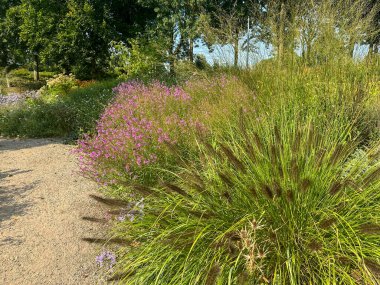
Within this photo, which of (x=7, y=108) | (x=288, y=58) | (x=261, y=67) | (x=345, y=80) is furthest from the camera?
(x=7, y=108)

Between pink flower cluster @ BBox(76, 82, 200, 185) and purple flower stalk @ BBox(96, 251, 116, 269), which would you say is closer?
purple flower stalk @ BBox(96, 251, 116, 269)

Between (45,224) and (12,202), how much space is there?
2.78 feet

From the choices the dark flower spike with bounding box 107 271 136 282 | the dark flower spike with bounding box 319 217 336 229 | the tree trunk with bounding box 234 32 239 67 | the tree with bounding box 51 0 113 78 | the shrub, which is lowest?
the dark flower spike with bounding box 107 271 136 282

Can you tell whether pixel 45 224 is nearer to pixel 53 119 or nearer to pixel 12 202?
pixel 12 202

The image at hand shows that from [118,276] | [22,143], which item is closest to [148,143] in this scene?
[118,276]

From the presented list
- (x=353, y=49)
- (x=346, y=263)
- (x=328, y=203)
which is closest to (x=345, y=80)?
(x=353, y=49)

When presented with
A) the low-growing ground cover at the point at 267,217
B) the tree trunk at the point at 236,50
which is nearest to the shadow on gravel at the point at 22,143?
the tree trunk at the point at 236,50

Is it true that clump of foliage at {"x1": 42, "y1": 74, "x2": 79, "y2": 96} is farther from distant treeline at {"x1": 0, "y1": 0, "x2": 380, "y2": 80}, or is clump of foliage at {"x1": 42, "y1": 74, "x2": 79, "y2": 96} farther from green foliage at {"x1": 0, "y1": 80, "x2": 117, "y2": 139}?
green foliage at {"x1": 0, "y1": 80, "x2": 117, "y2": 139}

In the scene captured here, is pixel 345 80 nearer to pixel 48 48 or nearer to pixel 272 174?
pixel 272 174

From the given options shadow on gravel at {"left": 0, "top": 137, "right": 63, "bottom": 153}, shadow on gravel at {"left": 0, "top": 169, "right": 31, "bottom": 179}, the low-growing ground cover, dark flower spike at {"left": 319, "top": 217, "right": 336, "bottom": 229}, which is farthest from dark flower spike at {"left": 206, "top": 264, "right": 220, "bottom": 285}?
shadow on gravel at {"left": 0, "top": 137, "right": 63, "bottom": 153}

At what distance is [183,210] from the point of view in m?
2.03

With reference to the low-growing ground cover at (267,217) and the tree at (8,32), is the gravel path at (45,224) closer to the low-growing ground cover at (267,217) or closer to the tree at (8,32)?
the low-growing ground cover at (267,217)

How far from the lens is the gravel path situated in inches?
107

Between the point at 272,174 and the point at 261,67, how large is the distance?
2696 mm
